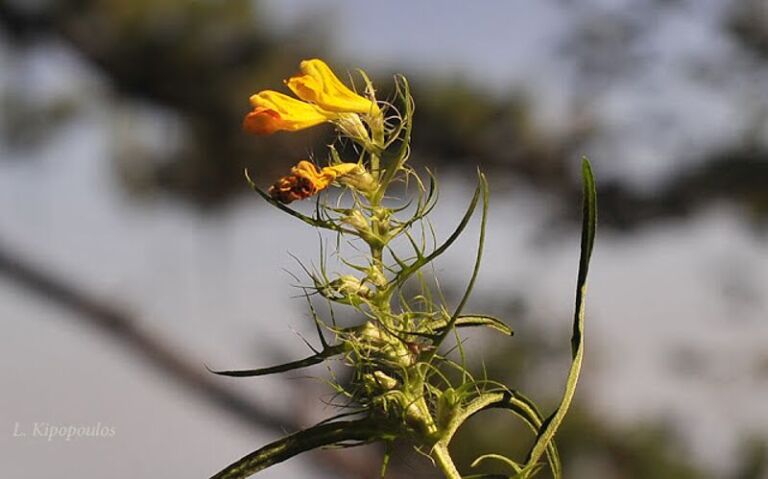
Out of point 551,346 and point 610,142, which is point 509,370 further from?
point 610,142

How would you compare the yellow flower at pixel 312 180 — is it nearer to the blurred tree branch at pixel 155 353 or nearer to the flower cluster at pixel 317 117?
the flower cluster at pixel 317 117

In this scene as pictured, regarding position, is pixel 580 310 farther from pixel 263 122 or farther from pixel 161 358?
pixel 161 358

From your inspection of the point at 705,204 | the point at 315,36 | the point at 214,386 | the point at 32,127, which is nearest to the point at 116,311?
the point at 214,386

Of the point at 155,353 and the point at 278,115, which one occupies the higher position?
the point at 278,115

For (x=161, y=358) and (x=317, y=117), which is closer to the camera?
(x=317, y=117)

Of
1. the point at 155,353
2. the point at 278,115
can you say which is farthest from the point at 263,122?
the point at 155,353

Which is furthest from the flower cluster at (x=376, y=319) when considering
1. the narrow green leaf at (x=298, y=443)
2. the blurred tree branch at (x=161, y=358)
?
the blurred tree branch at (x=161, y=358)

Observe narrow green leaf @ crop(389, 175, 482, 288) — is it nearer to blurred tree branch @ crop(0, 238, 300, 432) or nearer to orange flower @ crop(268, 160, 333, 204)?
orange flower @ crop(268, 160, 333, 204)

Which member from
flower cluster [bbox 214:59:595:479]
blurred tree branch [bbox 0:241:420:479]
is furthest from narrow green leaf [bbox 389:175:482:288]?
blurred tree branch [bbox 0:241:420:479]

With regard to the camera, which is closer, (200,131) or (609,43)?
(609,43)
